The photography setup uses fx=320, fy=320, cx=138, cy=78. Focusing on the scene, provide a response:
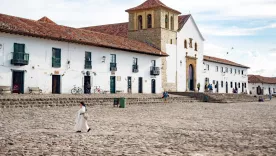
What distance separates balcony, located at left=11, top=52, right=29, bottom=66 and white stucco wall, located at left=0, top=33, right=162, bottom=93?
0.32 metres

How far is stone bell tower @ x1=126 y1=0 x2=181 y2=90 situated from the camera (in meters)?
36.4

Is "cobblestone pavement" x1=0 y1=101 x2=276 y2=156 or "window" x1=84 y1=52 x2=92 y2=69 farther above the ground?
"window" x1=84 y1=52 x2=92 y2=69

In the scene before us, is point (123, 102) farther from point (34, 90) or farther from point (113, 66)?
point (113, 66)

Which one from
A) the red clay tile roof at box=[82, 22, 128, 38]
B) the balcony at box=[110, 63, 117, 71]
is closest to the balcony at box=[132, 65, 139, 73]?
the balcony at box=[110, 63, 117, 71]

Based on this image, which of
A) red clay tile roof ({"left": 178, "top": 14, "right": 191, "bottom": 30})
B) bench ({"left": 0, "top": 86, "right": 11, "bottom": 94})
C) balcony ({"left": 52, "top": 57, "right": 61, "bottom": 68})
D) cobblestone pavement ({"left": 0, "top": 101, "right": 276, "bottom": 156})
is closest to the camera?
cobblestone pavement ({"left": 0, "top": 101, "right": 276, "bottom": 156})

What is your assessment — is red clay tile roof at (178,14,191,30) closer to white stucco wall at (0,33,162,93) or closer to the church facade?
the church facade

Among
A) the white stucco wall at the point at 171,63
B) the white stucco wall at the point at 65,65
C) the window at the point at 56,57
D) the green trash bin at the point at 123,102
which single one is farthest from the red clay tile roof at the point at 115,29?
the green trash bin at the point at 123,102

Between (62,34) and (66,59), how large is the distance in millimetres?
2040

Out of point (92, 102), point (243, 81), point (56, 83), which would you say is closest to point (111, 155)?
point (92, 102)

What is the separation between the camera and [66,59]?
2584cm

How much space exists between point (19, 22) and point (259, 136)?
20.9 m

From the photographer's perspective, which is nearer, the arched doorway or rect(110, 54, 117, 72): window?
rect(110, 54, 117, 72): window

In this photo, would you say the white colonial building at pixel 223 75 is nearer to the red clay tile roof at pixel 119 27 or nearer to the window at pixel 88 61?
the red clay tile roof at pixel 119 27

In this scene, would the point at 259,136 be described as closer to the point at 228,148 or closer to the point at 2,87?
the point at 228,148
